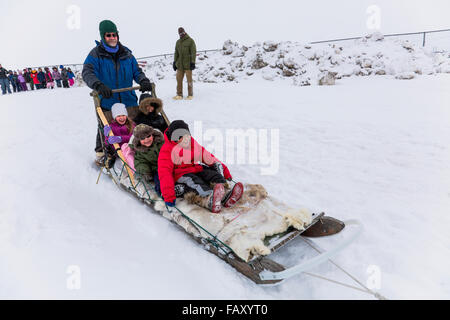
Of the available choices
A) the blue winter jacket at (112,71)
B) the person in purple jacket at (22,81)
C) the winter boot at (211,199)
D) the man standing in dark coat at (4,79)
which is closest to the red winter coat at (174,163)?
the winter boot at (211,199)

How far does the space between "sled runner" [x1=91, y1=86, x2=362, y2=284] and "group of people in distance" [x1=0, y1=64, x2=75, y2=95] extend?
12.8 m

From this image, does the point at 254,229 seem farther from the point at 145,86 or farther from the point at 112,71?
the point at 112,71

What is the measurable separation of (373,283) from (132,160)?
7.88ft

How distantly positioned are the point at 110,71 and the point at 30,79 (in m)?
12.4

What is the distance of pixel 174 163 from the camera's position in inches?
104

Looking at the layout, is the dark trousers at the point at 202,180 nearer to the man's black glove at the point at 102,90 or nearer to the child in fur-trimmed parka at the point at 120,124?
the child in fur-trimmed parka at the point at 120,124

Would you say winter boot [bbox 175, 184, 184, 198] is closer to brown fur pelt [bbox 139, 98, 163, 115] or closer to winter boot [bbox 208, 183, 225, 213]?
winter boot [bbox 208, 183, 225, 213]

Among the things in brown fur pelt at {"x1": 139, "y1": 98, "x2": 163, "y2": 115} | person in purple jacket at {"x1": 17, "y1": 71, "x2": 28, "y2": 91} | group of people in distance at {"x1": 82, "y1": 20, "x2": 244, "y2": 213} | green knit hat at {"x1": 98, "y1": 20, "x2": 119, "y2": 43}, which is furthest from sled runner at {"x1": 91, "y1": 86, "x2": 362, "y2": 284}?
person in purple jacket at {"x1": 17, "y1": 71, "x2": 28, "y2": 91}

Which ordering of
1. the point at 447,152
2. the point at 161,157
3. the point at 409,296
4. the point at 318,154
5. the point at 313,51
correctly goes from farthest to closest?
the point at 313,51 < the point at 318,154 < the point at 447,152 < the point at 161,157 < the point at 409,296

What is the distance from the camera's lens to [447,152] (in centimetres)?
368

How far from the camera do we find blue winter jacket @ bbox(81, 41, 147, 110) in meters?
3.23

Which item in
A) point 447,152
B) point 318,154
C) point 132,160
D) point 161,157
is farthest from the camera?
point 318,154

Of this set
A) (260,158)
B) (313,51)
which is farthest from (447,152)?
(313,51)
